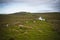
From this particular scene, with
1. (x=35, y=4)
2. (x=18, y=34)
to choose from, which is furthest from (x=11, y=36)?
(x=35, y=4)

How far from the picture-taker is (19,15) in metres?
1.86

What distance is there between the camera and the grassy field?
180 centimetres

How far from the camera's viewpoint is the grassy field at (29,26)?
1.80m

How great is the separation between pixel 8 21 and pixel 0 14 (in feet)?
0.46

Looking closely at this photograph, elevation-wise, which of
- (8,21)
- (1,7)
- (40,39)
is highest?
(1,7)

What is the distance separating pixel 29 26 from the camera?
1840 mm

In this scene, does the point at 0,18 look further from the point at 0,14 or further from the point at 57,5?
the point at 57,5

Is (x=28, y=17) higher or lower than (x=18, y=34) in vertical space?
higher

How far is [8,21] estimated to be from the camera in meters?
1.86

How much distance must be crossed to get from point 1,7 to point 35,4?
17.7 inches

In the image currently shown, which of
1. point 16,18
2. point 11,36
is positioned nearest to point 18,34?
point 11,36

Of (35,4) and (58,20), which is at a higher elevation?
(35,4)

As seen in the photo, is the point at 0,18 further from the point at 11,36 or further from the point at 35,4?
the point at 35,4

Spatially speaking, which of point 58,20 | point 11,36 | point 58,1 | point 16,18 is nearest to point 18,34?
point 11,36
